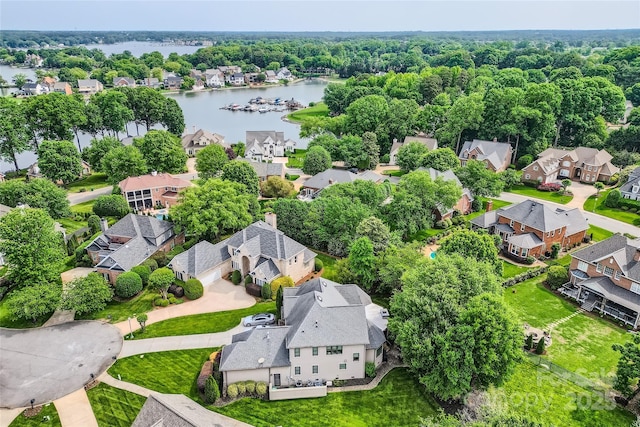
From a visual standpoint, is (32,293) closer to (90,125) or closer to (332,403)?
(332,403)

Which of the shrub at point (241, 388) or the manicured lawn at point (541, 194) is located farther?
the manicured lawn at point (541, 194)

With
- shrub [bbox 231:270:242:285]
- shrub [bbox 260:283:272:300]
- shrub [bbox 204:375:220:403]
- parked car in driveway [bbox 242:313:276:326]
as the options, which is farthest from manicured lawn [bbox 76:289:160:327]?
shrub [bbox 204:375:220:403]

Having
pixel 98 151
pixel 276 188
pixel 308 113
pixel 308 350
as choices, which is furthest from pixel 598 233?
pixel 308 113

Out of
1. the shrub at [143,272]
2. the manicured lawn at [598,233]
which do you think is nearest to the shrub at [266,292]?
the shrub at [143,272]

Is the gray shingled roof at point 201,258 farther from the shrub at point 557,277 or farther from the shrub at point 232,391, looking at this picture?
the shrub at point 557,277

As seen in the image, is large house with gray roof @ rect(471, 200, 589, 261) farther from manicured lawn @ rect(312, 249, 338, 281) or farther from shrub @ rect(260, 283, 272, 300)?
shrub @ rect(260, 283, 272, 300)

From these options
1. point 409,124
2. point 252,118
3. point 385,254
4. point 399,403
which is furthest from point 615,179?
point 252,118
